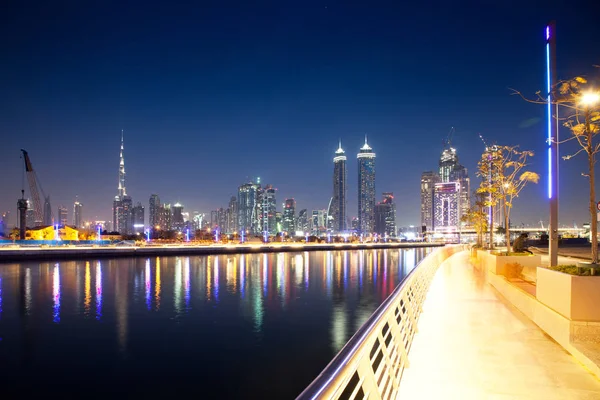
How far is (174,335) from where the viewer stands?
1839 centimetres

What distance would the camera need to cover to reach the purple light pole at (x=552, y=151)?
36.6 feet

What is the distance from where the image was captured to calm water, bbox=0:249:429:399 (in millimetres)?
12938

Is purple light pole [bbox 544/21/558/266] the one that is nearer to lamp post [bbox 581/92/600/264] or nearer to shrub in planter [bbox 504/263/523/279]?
lamp post [bbox 581/92/600/264]

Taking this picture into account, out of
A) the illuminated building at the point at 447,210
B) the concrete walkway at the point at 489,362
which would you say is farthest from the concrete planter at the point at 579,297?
the illuminated building at the point at 447,210

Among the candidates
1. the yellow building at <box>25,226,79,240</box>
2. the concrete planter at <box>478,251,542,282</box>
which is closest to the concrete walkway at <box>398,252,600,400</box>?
the concrete planter at <box>478,251,542,282</box>

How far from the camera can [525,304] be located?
10891mm

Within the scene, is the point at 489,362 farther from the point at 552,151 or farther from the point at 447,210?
the point at 447,210

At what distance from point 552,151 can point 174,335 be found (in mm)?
15105

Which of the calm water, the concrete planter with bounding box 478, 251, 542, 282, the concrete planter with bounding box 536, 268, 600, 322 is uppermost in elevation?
the concrete planter with bounding box 536, 268, 600, 322

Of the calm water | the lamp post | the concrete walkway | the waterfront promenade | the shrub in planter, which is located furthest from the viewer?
the waterfront promenade

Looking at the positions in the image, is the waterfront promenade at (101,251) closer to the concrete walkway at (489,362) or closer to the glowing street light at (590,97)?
the concrete walkway at (489,362)

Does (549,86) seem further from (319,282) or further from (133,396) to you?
(319,282)

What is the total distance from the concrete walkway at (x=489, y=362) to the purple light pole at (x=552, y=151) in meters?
2.03

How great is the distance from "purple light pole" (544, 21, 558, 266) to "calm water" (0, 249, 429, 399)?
7.49m
